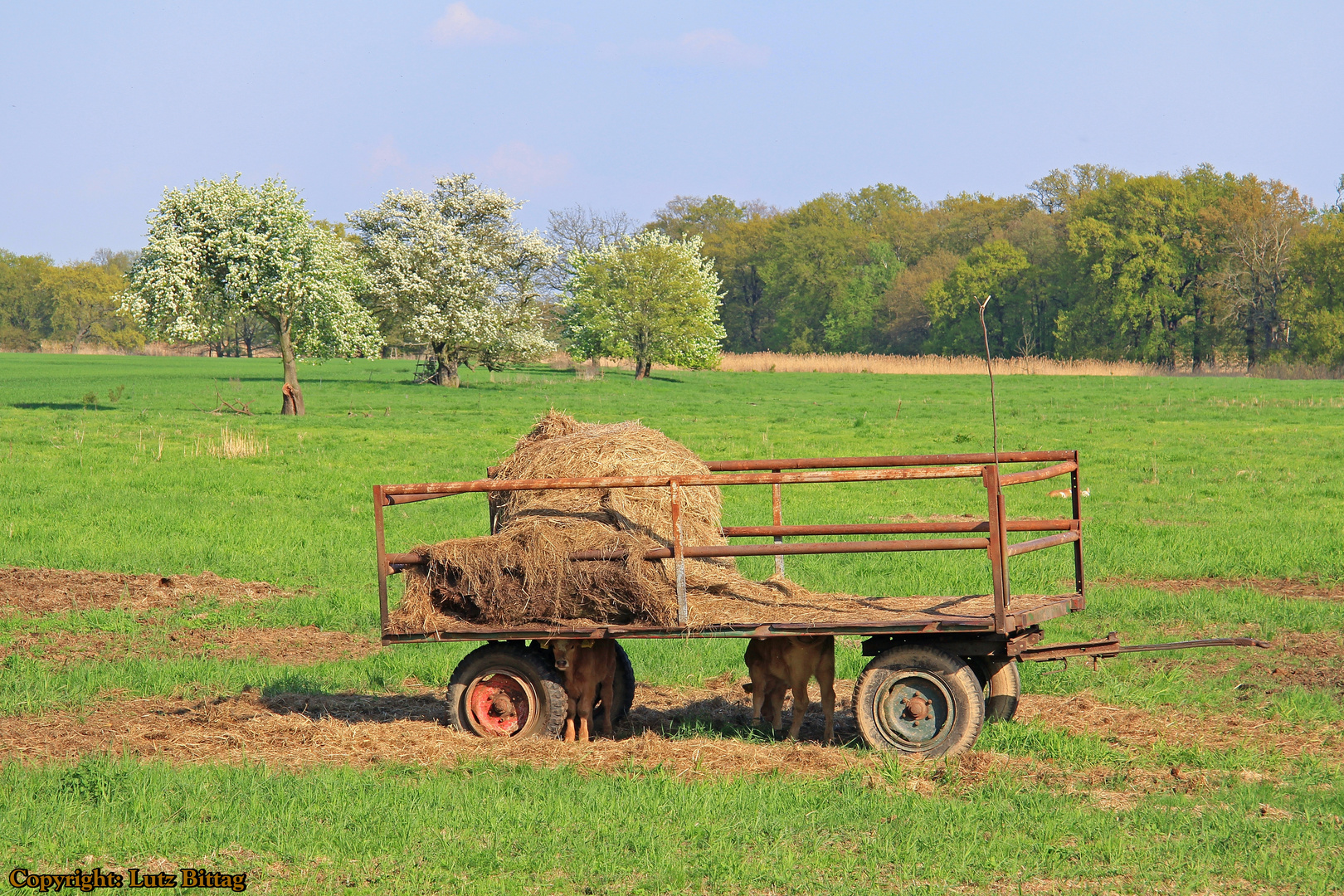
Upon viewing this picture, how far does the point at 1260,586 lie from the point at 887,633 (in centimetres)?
786

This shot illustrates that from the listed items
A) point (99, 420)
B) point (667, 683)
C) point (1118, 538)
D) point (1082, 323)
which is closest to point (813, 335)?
point (1082, 323)

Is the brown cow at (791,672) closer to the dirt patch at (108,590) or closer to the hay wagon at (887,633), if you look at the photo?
the hay wagon at (887,633)

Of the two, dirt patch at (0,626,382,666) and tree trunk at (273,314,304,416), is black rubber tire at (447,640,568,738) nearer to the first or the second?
dirt patch at (0,626,382,666)

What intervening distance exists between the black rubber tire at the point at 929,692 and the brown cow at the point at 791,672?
0.46 m

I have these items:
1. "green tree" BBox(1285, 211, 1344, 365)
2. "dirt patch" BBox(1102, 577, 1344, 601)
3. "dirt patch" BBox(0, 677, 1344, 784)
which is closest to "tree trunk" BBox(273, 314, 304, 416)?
"dirt patch" BBox(1102, 577, 1344, 601)

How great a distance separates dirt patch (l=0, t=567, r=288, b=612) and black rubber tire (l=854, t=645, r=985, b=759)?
26.8 feet

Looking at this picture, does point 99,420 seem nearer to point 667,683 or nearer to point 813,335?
point 667,683

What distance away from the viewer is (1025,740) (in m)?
7.28

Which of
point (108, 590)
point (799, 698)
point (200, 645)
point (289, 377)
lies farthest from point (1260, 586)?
point (289, 377)

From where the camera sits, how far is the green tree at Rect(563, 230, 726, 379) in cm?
6384

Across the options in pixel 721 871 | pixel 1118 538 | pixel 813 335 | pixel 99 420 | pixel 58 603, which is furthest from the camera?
pixel 813 335

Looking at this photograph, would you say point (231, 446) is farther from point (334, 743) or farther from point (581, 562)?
point (581, 562)

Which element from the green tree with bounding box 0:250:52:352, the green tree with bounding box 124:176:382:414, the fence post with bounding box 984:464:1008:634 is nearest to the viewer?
the fence post with bounding box 984:464:1008:634

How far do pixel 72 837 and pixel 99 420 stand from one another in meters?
28.8
